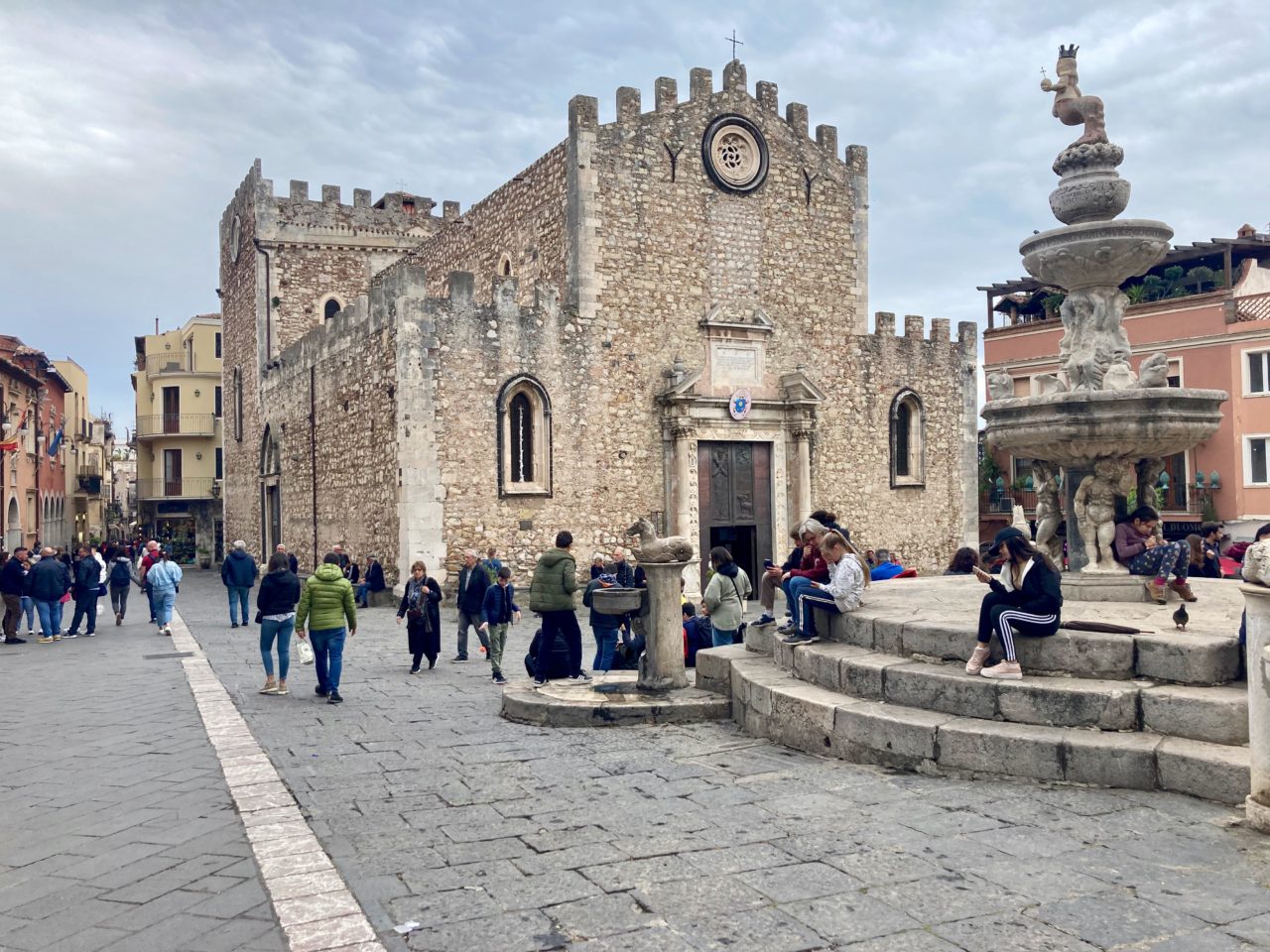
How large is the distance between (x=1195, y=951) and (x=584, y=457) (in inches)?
642

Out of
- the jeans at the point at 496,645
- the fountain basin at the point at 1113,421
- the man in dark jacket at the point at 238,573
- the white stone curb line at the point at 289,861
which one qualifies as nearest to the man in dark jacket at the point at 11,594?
the man in dark jacket at the point at 238,573

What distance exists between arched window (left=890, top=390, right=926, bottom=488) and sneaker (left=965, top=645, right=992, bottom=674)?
17.2 meters

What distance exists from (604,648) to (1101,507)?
5336mm

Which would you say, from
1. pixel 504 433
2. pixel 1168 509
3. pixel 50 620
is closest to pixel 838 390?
pixel 504 433

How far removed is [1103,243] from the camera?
840cm

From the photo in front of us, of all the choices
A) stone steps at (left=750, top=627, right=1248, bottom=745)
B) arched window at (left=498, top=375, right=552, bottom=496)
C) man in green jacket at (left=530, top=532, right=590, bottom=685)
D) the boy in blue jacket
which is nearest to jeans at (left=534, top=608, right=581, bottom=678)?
man in green jacket at (left=530, top=532, right=590, bottom=685)

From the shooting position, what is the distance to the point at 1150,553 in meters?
8.12

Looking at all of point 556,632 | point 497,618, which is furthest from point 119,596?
point 556,632

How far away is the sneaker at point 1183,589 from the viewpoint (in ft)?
25.0

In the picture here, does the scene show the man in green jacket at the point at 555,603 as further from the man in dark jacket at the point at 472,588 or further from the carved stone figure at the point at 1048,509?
the carved stone figure at the point at 1048,509

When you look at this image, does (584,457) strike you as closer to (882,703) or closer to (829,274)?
(829,274)

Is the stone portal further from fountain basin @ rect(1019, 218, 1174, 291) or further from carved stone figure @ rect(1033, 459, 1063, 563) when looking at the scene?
fountain basin @ rect(1019, 218, 1174, 291)

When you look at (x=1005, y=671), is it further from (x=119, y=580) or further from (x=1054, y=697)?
(x=119, y=580)

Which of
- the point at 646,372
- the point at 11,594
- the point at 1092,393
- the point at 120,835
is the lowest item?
the point at 120,835
